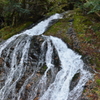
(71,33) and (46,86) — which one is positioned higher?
(71,33)

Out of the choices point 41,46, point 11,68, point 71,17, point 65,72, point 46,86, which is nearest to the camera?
point 46,86

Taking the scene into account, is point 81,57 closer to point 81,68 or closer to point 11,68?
point 81,68

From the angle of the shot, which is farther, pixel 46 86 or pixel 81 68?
pixel 81 68

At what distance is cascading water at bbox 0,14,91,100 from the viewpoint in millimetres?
6355

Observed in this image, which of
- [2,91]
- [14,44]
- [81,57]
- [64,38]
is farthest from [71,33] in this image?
[2,91]

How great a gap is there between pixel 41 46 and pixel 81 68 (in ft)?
11.1

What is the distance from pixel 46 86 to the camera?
21.9ft

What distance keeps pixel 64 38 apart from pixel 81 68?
12.6 ft

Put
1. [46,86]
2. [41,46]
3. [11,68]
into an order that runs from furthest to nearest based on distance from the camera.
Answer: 1. [41,46]
2. [11,68]
3. [46,86]

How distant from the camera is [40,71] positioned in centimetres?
758

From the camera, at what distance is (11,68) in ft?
26.1

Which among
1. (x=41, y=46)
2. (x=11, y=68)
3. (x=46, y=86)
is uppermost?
(x=41, y=46)

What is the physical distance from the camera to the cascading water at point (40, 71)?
636cm

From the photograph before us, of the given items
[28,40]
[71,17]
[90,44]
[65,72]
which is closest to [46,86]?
[65,72]
